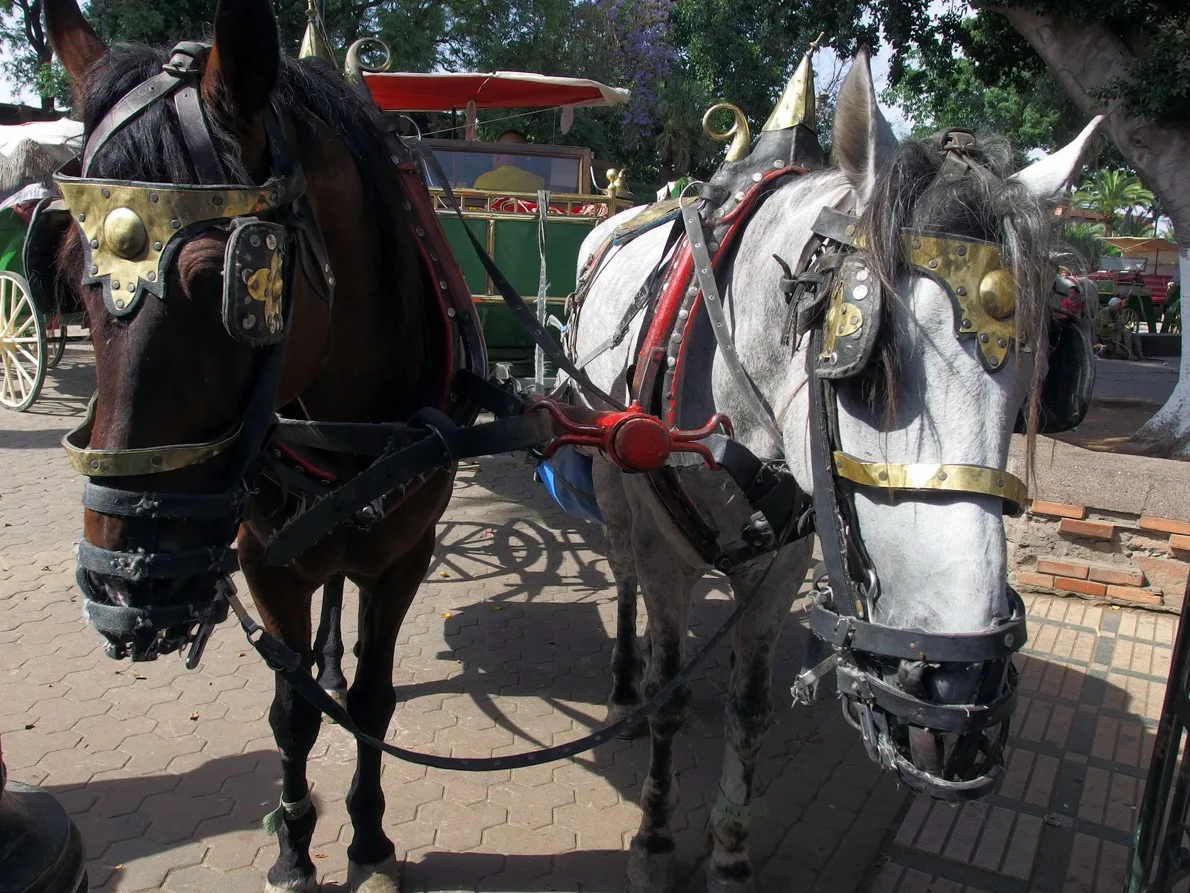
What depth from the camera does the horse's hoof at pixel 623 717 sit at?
3.44 m

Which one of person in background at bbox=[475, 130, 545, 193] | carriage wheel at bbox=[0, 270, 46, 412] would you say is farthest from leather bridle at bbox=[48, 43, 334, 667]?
carriage wheel at bbox=[0, 270, 46, 412]

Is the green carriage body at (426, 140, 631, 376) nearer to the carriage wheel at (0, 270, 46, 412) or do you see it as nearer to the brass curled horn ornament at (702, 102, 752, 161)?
the brass curled horn ornament at (702, 102, 752, 161)

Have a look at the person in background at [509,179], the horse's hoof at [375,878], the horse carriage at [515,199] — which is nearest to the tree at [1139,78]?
the horse carriage at [515,199]

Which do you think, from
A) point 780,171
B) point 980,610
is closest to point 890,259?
point 980,610

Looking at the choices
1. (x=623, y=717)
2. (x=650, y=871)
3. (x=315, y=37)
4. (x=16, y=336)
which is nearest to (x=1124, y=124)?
(x=623, y=717)

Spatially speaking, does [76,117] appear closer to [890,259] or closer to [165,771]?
[890,259]

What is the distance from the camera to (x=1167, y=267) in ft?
104

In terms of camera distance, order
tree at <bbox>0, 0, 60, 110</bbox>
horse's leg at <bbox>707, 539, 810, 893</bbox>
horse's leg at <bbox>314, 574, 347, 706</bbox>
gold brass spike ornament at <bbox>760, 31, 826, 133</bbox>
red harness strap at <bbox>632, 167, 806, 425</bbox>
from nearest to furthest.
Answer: red harness strap at <bbox>632, 167, 806, 425</bbox> → horse's leg at <bbox>707, 539, 810, 893</bbox> → gold brass spike ornament at <bbox>760, 31, 826, 133</bbox> → horse's leg at <bbox>314, 574, 347, 706</bbox> → tree at <bbox>0, 0, 60, 110</bbox>

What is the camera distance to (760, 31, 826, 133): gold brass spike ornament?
8.24 feet

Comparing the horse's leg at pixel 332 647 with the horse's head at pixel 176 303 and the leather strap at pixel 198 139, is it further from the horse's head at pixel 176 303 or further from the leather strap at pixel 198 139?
the leather strap at pixel 198 139

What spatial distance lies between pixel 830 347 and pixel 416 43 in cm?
1578

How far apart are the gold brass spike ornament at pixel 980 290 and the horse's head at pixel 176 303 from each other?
112cm

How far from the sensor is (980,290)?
4.48ft

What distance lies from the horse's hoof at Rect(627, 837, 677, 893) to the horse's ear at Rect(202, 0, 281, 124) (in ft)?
7.60
